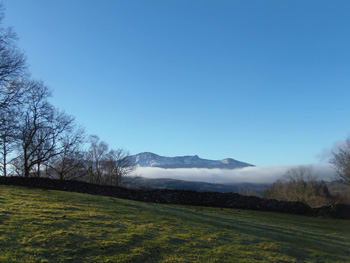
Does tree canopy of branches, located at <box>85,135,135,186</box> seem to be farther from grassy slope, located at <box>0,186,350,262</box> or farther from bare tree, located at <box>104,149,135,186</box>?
grassy slope, located at <box>0,186,350,262</box>

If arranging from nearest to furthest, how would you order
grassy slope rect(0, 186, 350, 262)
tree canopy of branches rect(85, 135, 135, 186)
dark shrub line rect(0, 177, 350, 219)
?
grassy slope rect(0, 186, 350, 262), dark shrub line rect(0, 177, 350, 219), tree canopy of branches rect(85, 135, 135, 186)

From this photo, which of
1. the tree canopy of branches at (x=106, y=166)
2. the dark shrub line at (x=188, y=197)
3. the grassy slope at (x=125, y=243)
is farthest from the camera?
the tree canopy of branches at (x=106, y=166)

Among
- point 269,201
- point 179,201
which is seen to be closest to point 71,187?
point 179,201

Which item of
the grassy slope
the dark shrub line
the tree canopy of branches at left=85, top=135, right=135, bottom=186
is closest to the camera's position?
the grassy slope

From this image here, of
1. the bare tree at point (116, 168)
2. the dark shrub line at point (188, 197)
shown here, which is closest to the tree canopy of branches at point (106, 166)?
the bare tree at point (116, 168)

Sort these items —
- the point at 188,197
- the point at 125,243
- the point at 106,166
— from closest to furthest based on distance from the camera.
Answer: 1. the point at 125,243
2. the point at 188,197
3. the point at 106,166

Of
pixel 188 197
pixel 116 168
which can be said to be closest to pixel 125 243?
pixel 188 197

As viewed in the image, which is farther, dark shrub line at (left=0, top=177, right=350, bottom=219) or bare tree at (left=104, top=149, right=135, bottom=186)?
bare tree at (left=104, top=149, right=135, bottom=186)

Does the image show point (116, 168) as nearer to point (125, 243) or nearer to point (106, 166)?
point (106, 166)

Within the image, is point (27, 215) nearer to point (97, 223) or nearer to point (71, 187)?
point (97, 223)

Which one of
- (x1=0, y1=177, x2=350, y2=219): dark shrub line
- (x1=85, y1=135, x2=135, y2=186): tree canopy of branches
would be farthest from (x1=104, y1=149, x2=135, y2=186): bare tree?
(x1=0, y1=177, x2=350, y2=219): dark shrub line

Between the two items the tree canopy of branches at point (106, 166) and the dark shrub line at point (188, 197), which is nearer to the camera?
the dark shrub line at point (188, 197)

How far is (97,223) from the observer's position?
9375 mm

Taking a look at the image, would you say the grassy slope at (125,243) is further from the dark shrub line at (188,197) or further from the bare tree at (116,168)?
the bare tree at (116,168)
